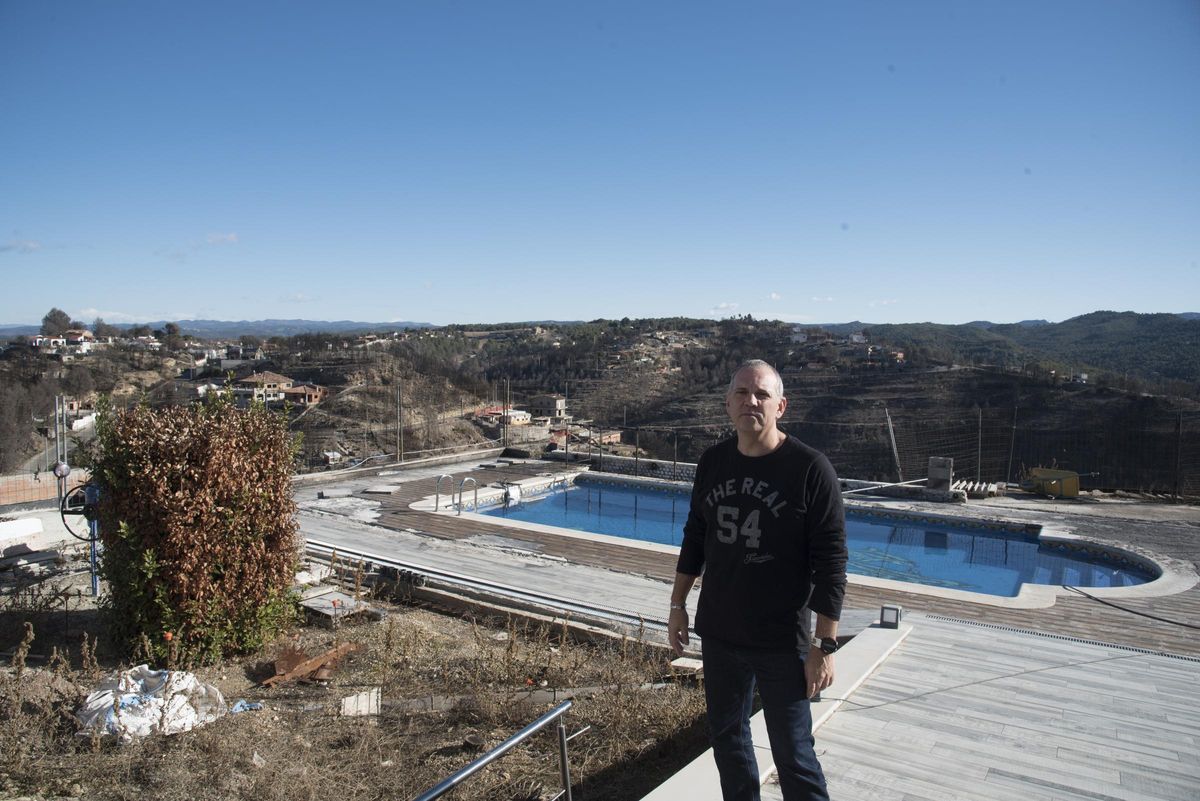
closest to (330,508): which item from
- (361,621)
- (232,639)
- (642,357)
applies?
(361,621)

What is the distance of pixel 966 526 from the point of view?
400 inches

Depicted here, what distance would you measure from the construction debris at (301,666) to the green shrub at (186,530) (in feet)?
1.29

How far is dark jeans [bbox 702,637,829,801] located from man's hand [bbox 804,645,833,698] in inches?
0.7

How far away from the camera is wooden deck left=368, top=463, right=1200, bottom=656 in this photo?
5.52m

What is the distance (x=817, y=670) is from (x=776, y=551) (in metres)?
0.32

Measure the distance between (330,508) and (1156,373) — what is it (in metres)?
33.3

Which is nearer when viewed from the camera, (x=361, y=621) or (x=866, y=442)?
(x=361, y=621)

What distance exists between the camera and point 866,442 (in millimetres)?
19641

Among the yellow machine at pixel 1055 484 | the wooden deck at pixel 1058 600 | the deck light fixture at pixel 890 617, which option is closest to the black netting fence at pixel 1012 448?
the yellow machine at pixel 1055 484

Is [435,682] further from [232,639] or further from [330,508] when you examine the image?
[330,508]

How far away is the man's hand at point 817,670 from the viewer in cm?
199

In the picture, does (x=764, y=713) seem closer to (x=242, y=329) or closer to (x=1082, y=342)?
(x=1082, y=342)

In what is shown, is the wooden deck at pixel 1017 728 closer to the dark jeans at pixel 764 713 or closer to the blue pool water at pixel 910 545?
the dark jeans at pixel 764 713

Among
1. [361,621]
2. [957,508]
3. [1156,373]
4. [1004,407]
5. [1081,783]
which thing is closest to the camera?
[1081,783]
